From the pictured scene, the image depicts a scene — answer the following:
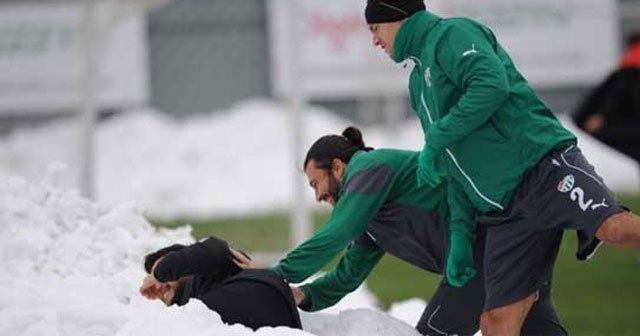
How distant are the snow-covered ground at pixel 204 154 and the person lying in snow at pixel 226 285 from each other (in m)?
12.2

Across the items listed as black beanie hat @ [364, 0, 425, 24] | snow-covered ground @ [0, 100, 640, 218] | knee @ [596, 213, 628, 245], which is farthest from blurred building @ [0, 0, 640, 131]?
knee @ [596, 213, 628, 245]

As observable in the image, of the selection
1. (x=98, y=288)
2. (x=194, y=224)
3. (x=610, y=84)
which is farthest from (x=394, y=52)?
(x=194, y=224)

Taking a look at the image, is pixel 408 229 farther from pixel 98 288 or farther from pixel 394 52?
A: pixel 98 288

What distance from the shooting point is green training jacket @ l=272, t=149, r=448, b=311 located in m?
5.01

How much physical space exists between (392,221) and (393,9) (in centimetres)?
78

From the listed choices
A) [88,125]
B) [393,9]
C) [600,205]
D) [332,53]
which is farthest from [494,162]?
[332,53]

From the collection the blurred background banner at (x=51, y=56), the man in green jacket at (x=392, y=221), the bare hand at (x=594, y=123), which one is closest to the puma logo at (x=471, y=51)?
the man in green jacket at (x=392, y=221)

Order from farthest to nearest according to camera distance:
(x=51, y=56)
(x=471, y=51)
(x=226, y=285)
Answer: (x=51, y=56) → (x=226, y=285) → (x=471, y=51)

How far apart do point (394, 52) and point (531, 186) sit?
663mm

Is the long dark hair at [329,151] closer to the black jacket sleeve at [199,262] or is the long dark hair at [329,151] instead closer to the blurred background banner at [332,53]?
the black jacket sleeve at [199,262]

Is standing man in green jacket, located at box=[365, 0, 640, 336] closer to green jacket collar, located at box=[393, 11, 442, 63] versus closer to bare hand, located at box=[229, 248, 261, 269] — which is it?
green jacket collar, located at box=[393, 11, 442, 63]

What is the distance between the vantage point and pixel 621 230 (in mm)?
4555

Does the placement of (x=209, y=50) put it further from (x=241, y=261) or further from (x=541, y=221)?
(x=541, y=221)

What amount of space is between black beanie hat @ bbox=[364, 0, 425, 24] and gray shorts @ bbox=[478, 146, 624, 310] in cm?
69
